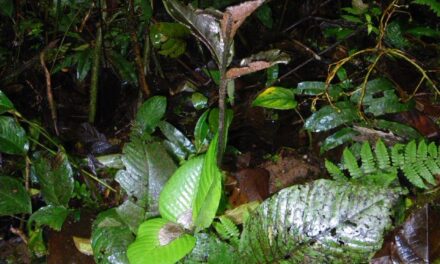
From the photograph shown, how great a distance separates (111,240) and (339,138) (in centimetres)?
85

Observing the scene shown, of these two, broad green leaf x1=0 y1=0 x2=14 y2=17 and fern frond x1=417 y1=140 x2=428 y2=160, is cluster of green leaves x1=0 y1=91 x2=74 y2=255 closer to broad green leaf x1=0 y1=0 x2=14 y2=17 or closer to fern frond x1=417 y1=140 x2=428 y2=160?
broad green leaf x1=0 y1=0 x2=14 y2=17

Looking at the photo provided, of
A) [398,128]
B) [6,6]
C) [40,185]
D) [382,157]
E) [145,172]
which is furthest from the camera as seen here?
[6,6]

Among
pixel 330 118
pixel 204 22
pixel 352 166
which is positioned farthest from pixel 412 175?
pixel 204 22

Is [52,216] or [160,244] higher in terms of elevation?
[160,244]

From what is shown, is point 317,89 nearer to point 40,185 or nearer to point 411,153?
point 411,153

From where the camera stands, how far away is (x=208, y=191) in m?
1.13

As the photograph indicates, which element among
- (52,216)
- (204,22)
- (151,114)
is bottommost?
(52,216)

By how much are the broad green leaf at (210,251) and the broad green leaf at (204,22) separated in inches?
22.7

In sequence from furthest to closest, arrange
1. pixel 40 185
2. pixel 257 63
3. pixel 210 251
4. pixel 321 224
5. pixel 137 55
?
pixel 137 55
pixel 40 185
pixel 210 251
pixel 321 224
pixel 257 63

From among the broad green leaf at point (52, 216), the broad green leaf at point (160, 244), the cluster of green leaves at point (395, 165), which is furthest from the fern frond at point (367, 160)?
the broad green leaf at point (52, 216)

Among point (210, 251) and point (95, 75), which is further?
point (95, 75)

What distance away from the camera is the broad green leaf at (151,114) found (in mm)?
1682

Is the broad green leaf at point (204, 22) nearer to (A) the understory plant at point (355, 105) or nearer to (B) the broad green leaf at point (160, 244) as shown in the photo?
(B) the broad green leaf at point (160, 244)

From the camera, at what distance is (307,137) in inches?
71.0
